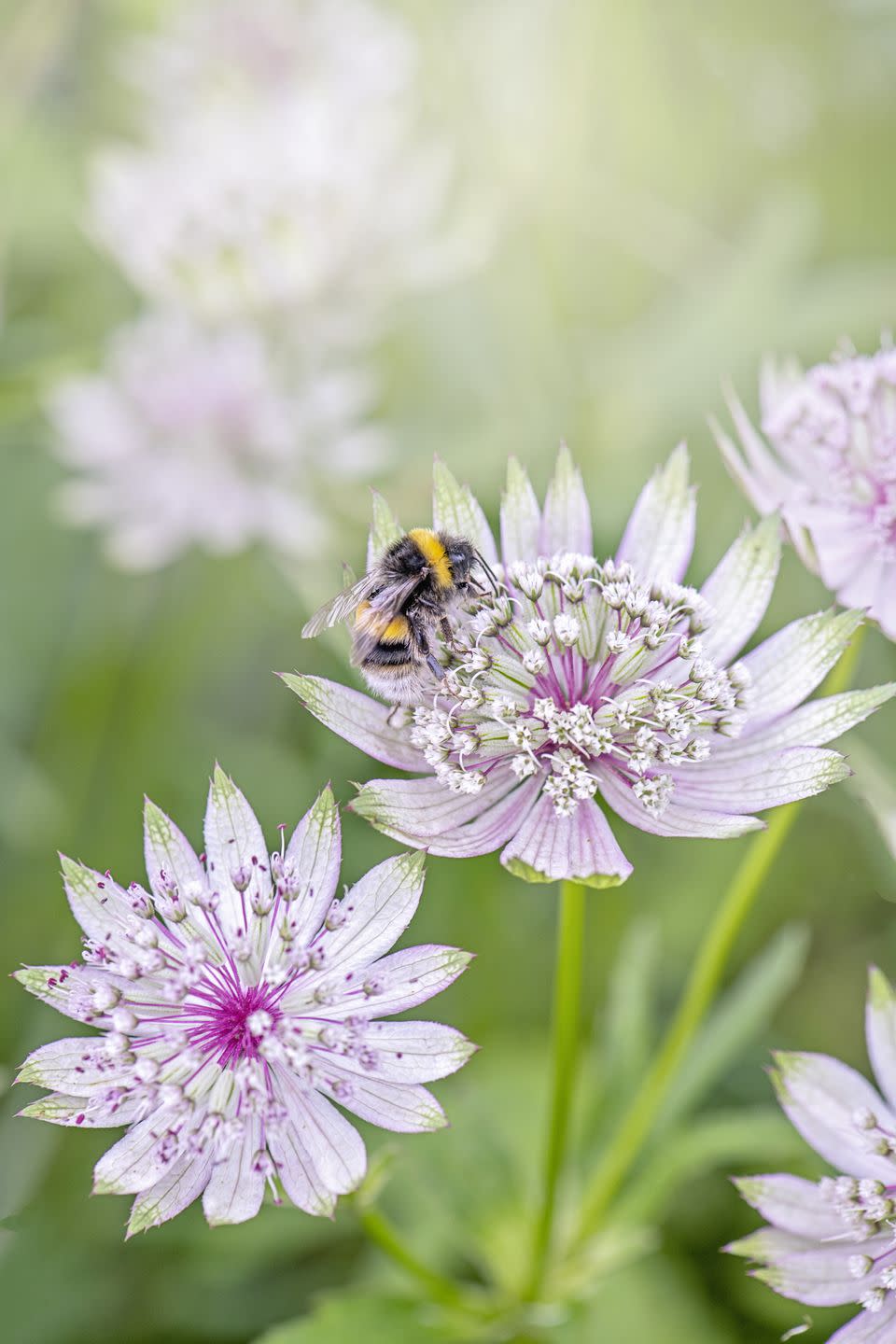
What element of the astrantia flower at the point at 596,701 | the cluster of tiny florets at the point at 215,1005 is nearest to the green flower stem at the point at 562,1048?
the astrantia flower at the point at 596,701

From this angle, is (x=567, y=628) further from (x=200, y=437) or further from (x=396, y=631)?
(x=200, y=437)

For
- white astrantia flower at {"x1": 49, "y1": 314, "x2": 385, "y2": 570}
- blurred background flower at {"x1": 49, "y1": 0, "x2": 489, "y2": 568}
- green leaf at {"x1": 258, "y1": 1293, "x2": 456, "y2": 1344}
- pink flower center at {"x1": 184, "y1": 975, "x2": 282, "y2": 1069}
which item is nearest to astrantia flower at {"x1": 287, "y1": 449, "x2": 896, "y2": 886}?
pink flower center at {"x1": 184, "y1": 975, "x2": 282, "y2": 1069}

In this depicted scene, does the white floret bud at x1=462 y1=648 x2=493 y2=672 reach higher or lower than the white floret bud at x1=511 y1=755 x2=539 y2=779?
higher

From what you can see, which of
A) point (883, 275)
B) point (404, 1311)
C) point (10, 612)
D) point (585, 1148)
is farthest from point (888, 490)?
point (10, 612)

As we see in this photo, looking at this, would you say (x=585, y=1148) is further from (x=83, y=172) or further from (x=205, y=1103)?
(x=83, y=172)

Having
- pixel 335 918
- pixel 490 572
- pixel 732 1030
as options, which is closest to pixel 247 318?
pixel 490 572

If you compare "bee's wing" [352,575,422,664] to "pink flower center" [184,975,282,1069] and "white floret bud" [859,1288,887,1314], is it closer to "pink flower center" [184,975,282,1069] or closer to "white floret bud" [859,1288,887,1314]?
"pink flower center" [184,975,282,1069]

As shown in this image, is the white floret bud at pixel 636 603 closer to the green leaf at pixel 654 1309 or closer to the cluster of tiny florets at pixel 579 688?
the cluster of tiny florets at pixel 579 688
